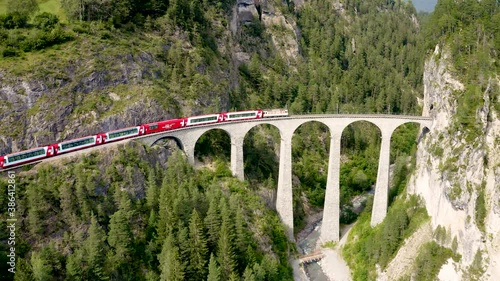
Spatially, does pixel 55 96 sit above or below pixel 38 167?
above

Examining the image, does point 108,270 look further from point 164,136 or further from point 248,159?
Answer: point 248,159

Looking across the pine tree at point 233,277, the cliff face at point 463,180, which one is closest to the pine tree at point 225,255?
the pine tree at point 233,277

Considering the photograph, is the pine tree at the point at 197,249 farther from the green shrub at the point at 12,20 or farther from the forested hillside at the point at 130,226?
the green shrub at the point at 12,20

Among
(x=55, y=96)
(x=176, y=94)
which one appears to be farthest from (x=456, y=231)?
(x=55, y=96)

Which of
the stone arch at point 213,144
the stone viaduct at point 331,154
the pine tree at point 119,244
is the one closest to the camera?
the pine tree at point 119,244

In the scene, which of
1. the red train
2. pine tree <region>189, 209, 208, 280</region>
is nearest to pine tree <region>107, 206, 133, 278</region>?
pine tree <region>189, 209, 208, 280</region>

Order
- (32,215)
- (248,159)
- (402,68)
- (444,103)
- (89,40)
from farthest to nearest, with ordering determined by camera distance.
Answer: (402,68)
(248,159)
(89,40)
(444,103)
(32,215)

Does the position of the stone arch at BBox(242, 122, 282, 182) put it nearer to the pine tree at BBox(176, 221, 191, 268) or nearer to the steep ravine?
the steep ravine

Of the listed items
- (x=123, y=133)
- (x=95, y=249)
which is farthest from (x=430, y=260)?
(x=123, y=133)
